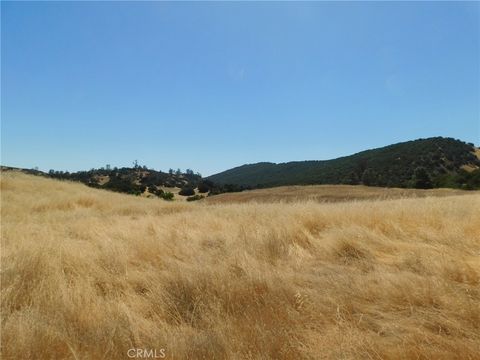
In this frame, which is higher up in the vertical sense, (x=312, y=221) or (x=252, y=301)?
(x=312, y=221)

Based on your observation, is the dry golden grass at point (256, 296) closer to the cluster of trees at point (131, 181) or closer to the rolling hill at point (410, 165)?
the cluster of trees at point (131, 181)

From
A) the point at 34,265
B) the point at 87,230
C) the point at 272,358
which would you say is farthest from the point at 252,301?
the point at 87,230

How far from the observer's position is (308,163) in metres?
119

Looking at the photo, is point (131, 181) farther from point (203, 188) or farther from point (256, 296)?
point (256, 296)

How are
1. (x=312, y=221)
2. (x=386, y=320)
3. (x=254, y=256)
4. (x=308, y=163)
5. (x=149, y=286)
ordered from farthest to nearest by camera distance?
(x=308, y=163)
(x=312, y=221)
(x=254, y=256)
(x=149, y=286)
(x=386, y=320)

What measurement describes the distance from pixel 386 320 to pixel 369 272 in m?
1.26

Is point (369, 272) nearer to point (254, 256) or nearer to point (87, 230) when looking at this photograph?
point (254, 256)

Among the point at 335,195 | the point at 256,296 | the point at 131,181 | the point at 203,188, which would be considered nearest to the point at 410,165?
the point at 203,188

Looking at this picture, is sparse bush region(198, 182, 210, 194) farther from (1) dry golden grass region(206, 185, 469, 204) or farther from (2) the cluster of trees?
(1) dry golden grass region(206, 185, 469, 204)

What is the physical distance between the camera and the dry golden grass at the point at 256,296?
294cm

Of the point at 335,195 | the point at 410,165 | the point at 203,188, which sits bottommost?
the point at 335,195

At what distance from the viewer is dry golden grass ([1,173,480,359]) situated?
2943 mm

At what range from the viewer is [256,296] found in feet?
12.7

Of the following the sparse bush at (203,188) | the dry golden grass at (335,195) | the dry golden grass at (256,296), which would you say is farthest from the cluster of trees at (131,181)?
the dry golden grass at (256,296)
